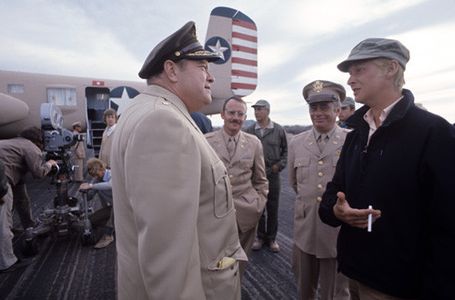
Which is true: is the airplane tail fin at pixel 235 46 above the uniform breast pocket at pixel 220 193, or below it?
above

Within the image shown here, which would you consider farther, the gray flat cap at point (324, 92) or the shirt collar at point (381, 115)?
the gray flat cap at point (324, 92)

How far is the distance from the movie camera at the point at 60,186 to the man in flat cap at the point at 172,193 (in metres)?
3.33

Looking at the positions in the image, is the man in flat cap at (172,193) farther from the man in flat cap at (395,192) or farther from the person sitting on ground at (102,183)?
the person sitting on ground at (102,183)

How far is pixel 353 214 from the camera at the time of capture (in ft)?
4.38

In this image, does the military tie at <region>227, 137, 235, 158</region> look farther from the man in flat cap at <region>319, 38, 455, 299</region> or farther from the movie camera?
the movie camera

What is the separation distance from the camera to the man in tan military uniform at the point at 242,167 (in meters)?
2.36

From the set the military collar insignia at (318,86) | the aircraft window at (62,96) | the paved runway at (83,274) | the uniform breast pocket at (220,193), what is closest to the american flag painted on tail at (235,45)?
the paved runway at (83,274)

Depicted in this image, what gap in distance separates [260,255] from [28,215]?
377 cm

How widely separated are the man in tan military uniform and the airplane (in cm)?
330

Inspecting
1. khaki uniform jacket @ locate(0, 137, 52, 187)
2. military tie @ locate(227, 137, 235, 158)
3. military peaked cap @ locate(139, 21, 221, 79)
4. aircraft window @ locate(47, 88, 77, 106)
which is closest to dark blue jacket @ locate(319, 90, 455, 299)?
military peaked cap @ locate(139, 21, 221, 79)

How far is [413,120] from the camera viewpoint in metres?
1.29

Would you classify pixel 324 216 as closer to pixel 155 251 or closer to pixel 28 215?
pixel 155 251

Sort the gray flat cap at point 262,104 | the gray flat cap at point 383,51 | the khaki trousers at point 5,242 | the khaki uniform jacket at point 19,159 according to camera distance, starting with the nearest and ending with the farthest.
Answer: the gray flat cap at point 383,51
the khaki trousers at point 5,242
the khaki uniform jacket at point 19,159
the gray flat cap at point 262,104

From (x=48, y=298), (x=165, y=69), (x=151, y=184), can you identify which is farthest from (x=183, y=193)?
(x=48, y=298)
